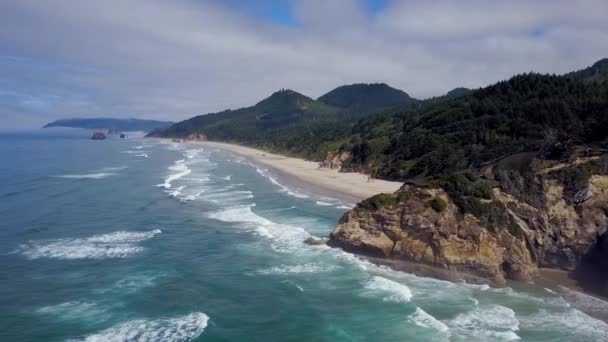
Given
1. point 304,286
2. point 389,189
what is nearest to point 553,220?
point 304,286

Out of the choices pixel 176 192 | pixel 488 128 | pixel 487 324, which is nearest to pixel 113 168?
pixel 176 192

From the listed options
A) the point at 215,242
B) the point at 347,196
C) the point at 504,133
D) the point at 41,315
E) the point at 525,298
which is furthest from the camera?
the point at 504,133

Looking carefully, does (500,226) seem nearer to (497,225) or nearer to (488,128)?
(497,225)

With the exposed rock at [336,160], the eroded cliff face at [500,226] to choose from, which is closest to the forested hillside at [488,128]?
the exposed rock at [336,160]

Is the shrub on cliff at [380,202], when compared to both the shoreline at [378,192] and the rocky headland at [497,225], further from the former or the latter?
the shoreline at [378,192]

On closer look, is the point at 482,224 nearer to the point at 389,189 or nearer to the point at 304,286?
the point at 304,286

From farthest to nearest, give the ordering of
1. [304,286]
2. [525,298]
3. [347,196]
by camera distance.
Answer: [347,196] < [304,286] < [525,298]

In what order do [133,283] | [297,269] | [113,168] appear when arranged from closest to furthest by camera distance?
[133,283] < [297,269] < [113,168]
